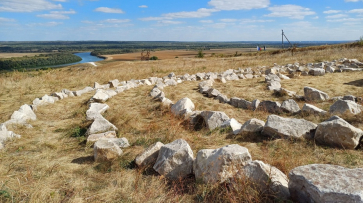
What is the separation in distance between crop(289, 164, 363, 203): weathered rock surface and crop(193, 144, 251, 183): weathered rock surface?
67cm

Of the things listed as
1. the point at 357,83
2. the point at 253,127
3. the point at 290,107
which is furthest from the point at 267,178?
the point at 357,83

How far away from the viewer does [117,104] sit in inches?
335

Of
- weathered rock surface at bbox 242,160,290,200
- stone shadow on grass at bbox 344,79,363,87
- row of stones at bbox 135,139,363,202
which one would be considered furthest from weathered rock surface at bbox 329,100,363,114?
stone shadow on grass at bbox 344,79,363,87

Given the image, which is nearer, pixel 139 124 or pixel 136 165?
pixel 136 165

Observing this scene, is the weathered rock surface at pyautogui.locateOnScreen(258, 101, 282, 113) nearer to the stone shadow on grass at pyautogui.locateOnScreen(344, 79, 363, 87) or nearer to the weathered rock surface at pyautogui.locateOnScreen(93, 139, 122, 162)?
the weathered rock surface at pyautogui.locateOnScreen(93, 139, 122, 162)

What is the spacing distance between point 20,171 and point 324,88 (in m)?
10.3

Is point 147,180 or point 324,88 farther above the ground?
point 324,88

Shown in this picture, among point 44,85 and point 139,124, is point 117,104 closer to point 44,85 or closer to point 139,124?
point 139,124

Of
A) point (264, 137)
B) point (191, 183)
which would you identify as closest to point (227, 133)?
point (264, 137)

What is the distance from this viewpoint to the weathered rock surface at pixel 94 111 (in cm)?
642

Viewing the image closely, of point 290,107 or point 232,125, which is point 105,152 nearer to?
point 232,125

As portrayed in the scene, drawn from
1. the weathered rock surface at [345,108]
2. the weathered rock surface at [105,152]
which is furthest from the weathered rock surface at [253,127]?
the weathered rock surface at [105,152]

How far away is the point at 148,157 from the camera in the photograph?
4.09 m

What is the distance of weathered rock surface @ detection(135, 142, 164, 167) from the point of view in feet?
13.2
